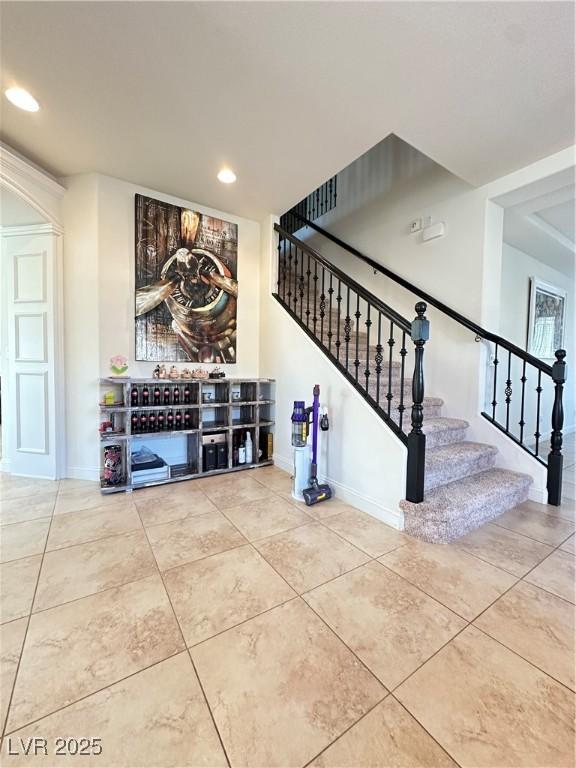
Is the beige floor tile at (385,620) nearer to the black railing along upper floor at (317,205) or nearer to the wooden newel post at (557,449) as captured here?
the wooden newel post at (557,449)

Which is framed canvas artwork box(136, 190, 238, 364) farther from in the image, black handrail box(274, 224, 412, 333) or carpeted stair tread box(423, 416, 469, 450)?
carpeted stair tread box(423, 416, 469, 450)

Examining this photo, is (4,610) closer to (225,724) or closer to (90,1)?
(225,724)

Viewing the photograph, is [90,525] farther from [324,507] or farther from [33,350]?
[33,350]

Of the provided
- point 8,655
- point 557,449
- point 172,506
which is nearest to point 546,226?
point 557,449

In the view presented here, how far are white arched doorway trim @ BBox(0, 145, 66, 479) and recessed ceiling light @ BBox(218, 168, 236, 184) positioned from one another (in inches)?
61.1

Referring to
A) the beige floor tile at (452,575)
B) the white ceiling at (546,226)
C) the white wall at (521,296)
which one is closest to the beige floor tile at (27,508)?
the beige floor tile at (452,575)

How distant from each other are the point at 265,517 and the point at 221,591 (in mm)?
804

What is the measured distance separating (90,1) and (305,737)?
3.21m

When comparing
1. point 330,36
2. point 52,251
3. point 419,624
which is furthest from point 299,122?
point 419,624

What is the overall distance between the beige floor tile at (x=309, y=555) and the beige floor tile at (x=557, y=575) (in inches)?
35.9

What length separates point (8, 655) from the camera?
Result: 1202mm

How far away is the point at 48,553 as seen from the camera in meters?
1.87

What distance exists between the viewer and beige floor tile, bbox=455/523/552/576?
1805 millimetres

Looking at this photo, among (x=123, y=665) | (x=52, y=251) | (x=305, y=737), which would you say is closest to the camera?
(x=305, y=737)
